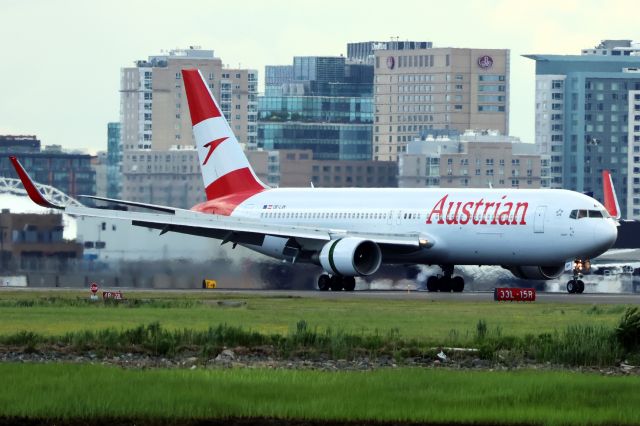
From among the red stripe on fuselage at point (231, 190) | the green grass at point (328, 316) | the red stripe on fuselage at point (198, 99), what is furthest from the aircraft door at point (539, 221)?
the red stripe on fuselage at point (198, 99)

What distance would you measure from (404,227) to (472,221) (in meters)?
3.37

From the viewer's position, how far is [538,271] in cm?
6322

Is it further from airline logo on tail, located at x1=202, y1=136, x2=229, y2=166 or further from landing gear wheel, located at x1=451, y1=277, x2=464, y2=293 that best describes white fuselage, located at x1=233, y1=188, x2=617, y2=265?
airline logo on tail, located at x1=202, y1=136, x2=229, y2=166

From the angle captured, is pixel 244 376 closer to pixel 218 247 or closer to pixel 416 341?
pixel 416 341

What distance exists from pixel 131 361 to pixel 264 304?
17.9 meters

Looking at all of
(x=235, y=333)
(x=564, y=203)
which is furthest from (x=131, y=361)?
(x=564, y=203)

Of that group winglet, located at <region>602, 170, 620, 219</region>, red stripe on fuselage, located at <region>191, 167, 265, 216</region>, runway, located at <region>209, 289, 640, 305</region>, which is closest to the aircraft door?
runway, located at <region>209, 289, 640, 305</region>

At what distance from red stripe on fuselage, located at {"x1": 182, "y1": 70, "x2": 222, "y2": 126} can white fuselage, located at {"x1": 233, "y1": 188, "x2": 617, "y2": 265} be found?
6.07m

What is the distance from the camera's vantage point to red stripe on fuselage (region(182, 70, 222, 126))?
7138cm

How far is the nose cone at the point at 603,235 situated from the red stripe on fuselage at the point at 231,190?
621 inches

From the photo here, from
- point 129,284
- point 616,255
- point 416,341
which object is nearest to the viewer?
point 416,341

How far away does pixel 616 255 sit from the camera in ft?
377

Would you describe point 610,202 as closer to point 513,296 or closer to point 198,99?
point 198,99

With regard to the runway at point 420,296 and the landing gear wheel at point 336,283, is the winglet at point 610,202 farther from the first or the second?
the runway at point 420,296
